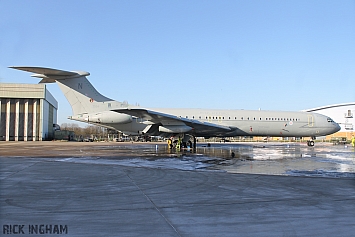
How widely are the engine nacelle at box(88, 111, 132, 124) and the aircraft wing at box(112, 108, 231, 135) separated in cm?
190

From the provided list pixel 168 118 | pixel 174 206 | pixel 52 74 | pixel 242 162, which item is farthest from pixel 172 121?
pixel 174 206

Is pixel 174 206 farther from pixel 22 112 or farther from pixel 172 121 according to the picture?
pixel 22 112

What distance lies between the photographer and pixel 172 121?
2603 cm

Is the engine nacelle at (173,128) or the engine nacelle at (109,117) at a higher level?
the engine nacelle at (109,117)

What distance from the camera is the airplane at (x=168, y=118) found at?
84.2ft

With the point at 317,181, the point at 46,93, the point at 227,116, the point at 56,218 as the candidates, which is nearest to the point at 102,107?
the point at 227,116

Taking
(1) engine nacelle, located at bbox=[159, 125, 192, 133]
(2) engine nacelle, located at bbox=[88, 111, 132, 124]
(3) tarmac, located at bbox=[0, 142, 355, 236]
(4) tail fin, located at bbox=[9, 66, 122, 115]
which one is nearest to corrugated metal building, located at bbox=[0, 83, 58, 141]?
(4) tail fin, located at bbox=[9, 66, 122, 115]

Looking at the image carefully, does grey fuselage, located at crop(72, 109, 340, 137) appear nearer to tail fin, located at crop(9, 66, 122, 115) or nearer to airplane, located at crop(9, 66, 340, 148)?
airplane, located at crop(9, 66, 340, 148)

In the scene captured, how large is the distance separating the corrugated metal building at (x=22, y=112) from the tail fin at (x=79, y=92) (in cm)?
4309

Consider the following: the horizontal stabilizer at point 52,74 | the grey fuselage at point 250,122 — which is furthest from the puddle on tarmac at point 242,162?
the horizontal stabilizer at point 52,74

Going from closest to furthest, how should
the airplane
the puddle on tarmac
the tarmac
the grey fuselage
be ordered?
the tarmac
the puddle on tarmac
the airplane
the grey fuselage

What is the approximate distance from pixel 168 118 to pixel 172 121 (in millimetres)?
976

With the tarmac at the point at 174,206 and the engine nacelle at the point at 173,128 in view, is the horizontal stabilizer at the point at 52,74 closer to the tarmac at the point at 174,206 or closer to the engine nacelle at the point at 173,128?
the engine nacelle at the point at 173,128

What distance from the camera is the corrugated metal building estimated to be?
63.8 metres
